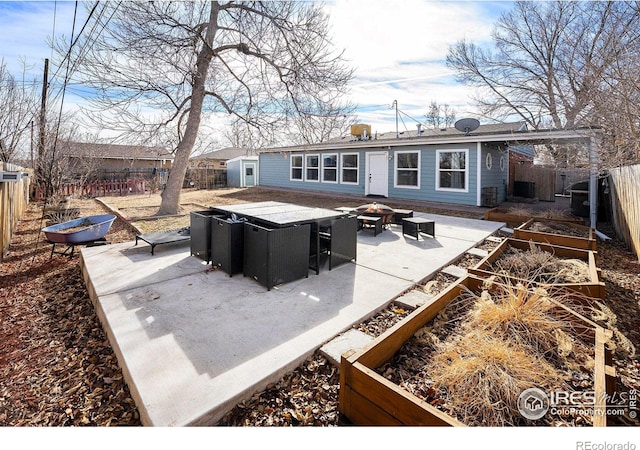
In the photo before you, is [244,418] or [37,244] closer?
[244,418]

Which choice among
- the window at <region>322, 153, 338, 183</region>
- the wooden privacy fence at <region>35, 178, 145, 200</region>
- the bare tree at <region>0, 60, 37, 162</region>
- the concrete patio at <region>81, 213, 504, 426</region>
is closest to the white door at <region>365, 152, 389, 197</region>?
the window at <region>322, 153, 338, 183</region>

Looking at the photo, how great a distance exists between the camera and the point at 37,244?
566 centimetres

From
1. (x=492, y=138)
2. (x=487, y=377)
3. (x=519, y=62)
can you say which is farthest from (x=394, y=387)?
(x=519, y=62)

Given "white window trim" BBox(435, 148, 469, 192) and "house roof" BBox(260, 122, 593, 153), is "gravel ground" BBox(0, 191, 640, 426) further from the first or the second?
"white window trim" BBox(435, 148, 469, 192)

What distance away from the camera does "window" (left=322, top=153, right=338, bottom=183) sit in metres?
15.2

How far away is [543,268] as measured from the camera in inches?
159

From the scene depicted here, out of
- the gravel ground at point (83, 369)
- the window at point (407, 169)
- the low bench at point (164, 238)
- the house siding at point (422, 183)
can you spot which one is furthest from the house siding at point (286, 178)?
the gravel ground at point (83, 369)

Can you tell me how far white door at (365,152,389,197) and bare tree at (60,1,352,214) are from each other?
509 centimetres

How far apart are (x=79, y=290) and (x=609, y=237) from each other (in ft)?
32.0

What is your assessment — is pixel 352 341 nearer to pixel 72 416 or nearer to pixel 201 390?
pixel 201 390

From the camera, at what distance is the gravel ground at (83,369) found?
1949mm

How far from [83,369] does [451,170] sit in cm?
1142
